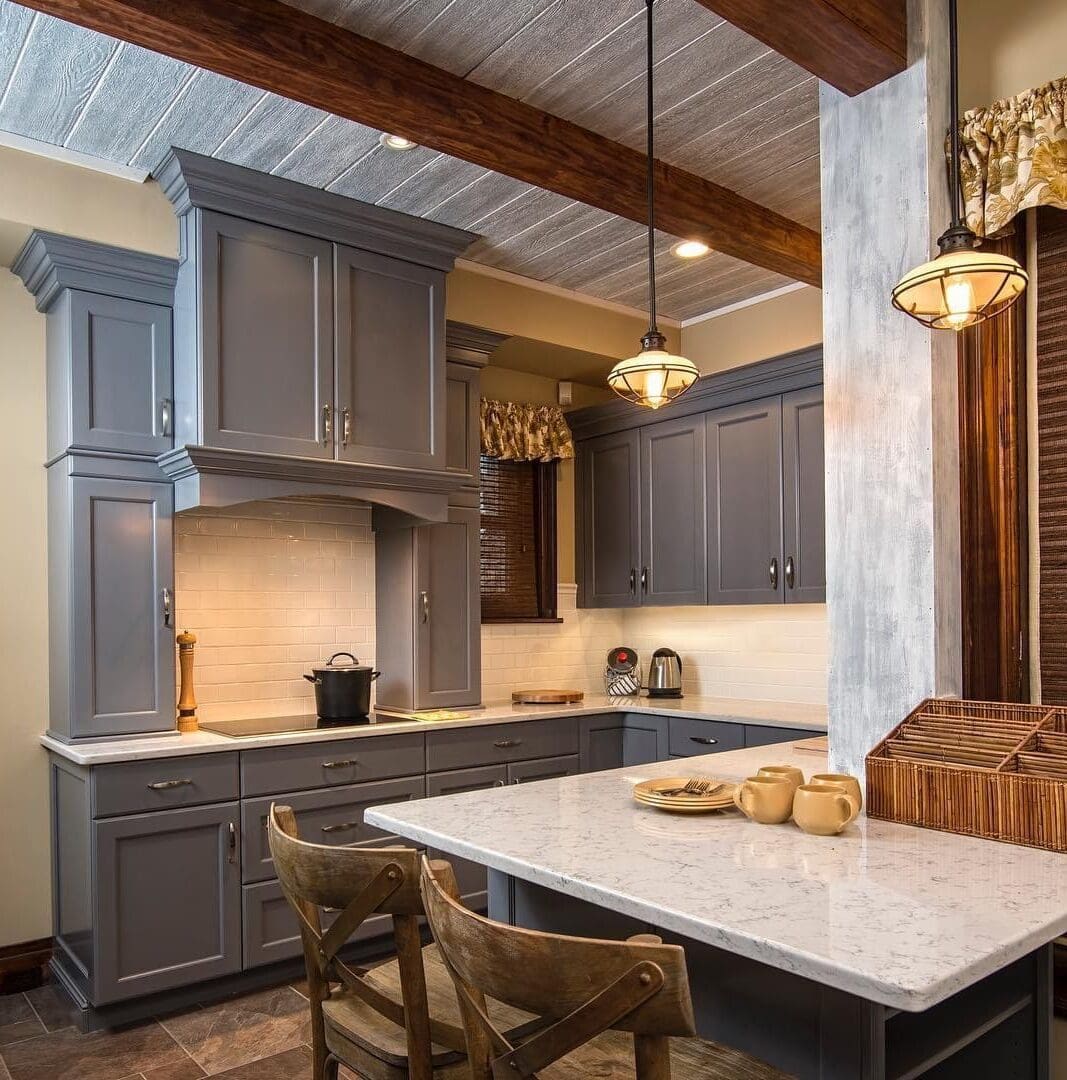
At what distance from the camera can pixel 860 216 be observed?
227cm

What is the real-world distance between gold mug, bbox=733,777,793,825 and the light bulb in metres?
0.92

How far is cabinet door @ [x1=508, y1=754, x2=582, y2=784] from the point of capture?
4078mm

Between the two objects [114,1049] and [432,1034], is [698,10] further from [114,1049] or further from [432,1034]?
[114,1049]

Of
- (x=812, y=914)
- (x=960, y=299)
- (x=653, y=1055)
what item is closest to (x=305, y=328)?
(x=960, y=299)

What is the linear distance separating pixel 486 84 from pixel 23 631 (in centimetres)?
248

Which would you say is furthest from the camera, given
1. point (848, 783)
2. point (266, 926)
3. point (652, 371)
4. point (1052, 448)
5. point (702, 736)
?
point (702, 736)

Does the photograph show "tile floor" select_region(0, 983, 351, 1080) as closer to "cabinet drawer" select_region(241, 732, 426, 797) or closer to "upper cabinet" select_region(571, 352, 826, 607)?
"cabinet drawer" select_region(241, 732, 426, 797)

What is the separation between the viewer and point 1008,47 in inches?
A: 87.0

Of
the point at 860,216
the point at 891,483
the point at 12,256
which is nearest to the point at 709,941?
the point at 891,483

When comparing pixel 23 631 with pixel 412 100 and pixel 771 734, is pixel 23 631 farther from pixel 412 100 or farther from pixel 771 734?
pixel 771 734

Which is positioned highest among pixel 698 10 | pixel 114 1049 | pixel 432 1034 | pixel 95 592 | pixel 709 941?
pixel 698 10

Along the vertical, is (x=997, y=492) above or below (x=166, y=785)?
above

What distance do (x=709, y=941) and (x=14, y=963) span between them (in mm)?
3105

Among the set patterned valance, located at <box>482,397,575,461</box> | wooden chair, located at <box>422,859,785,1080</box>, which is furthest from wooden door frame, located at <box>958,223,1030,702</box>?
Answer: patterned valance, located at <box>482,397,575,461</box>
